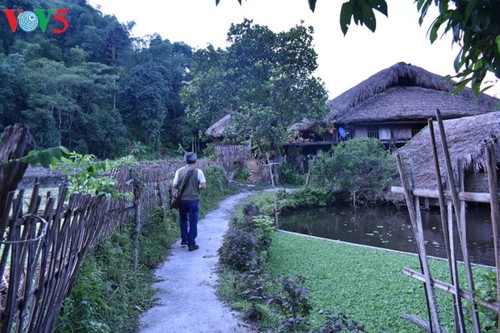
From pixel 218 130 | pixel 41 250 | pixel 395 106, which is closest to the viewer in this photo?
pixel 41 250

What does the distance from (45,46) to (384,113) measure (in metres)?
22.6

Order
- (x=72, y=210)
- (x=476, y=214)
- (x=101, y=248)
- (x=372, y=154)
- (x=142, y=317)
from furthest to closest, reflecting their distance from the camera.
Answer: (x=372, y=154) → (x=476, y=214) → (x=101, y=248) → (x=142, y=317) → (x=72, y=210)

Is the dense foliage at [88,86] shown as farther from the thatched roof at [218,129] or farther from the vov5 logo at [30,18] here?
the vov5 logo at [30,18]

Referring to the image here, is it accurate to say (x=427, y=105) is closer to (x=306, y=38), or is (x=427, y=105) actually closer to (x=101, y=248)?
(x=306, y=38)

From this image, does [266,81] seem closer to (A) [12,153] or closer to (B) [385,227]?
(B) [385,227]

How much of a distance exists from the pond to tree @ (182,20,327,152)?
538 centimetres

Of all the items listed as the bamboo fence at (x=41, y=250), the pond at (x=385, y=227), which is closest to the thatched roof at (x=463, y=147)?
the pond at (x=385, y=227)

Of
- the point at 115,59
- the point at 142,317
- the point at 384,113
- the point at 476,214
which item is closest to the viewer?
the point at 142,317

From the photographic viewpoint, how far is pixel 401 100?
21.8 m

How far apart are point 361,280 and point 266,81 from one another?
Answer: 13.3 m

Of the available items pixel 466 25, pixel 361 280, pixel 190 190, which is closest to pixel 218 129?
pixel 190 190

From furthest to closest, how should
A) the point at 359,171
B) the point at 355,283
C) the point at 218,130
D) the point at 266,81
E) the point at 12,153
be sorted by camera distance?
the point at 218,130 → the point at 266,81 → the point at 359,171 → the point at 355,283 → the point at 12,153

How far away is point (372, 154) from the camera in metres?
14.2

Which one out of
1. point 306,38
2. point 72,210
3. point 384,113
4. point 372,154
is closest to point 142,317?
point 72,210
